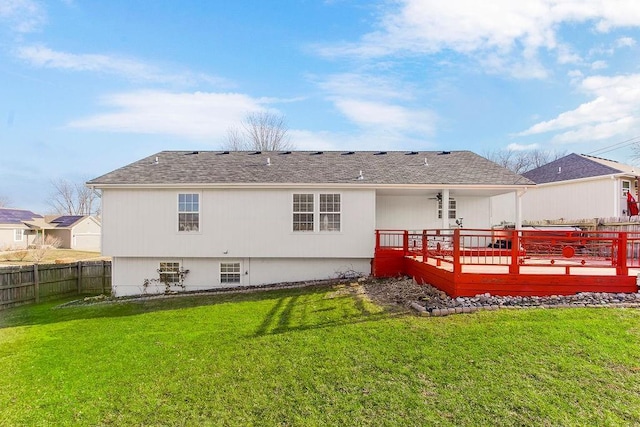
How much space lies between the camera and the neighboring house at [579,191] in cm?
1698

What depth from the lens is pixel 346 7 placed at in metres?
12.8

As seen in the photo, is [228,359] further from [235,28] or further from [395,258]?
[235,28]

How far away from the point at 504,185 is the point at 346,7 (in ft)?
27.1

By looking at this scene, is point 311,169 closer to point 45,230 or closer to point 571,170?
point 571,170

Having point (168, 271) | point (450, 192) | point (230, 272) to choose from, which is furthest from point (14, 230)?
point (450, 192)

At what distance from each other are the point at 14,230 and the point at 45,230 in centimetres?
346

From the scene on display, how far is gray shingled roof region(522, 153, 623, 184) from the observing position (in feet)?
58.1

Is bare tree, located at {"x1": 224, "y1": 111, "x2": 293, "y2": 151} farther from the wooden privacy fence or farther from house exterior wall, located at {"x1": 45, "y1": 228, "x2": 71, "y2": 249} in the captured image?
house exterior wall, located at {"x1": 45, "y1": 228, "x2": 71, "y2": 249}

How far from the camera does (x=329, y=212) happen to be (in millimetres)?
12086

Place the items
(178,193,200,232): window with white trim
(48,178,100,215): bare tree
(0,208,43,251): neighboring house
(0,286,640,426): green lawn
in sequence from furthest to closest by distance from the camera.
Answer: (48,178,100,215): bare tree < (0,208,43,251): neighboring house < (178,193,200,232): window with white trim < (0,286,640,426): green lawn

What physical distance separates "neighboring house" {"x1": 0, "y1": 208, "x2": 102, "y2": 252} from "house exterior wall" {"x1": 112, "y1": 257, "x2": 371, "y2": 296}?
102 ft

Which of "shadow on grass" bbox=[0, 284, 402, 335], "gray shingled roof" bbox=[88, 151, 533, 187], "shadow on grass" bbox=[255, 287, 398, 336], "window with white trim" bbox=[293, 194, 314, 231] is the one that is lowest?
"shadow on grass" bbox=[0, 284, 402, 335]

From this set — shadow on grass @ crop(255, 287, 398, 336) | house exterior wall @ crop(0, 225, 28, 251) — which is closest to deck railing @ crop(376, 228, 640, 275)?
shadow on grass @ crop(255, 287, 398, 336)

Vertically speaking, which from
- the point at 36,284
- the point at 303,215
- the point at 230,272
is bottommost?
the point at 36,284
